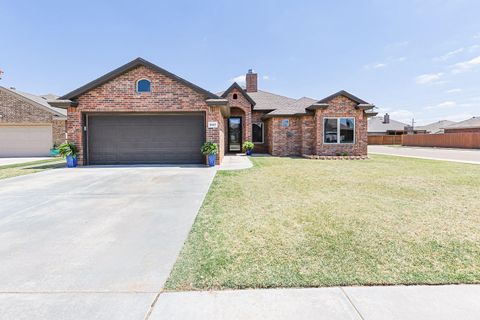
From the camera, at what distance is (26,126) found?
62.3 ft

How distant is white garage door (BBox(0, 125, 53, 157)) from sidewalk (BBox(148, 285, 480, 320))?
22.0 meters

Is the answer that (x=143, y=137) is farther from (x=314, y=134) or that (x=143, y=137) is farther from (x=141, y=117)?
(x=314, y=134)

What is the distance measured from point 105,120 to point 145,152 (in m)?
2.57

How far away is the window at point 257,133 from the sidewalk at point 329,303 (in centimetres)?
1892

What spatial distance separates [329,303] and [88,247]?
3182 mm

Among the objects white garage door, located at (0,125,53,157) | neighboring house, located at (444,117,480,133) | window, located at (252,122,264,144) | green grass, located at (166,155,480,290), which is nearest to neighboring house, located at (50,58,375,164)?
green grass, located at (166,155,480,290)

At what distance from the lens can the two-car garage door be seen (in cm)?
1300

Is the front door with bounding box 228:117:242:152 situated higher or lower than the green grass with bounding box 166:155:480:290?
higher

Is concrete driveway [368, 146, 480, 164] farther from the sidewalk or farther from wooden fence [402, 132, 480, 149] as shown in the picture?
the sidewalk

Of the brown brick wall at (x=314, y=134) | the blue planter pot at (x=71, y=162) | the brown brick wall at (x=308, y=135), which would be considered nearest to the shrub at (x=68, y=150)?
the blue planter pot at (x=71, y=162)

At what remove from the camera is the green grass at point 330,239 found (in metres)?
2.71

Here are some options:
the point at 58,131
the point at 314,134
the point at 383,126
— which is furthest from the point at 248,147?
the point at 383,126

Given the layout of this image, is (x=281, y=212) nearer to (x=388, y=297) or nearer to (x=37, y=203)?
(x=388, y=297)

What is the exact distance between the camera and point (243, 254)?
3229 millimetres
